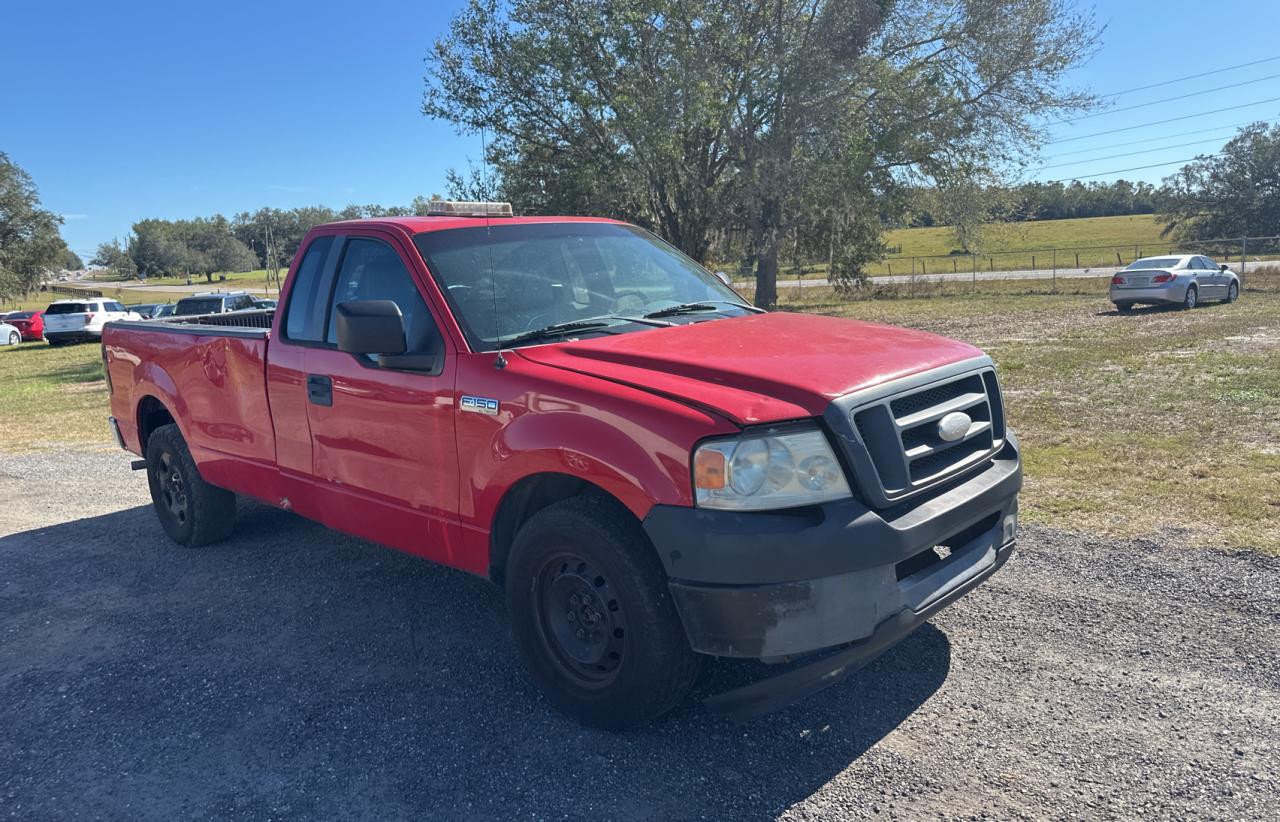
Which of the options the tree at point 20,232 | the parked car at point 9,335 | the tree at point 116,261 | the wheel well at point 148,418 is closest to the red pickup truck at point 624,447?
the wheel well at point 148,418

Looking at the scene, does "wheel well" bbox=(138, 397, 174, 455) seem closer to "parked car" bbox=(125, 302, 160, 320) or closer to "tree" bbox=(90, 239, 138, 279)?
"parked car" bbox=(125, 302, 160, 320)

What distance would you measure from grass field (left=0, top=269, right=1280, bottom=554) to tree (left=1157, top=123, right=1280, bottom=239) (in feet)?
153

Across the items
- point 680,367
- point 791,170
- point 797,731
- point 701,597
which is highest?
point 791,170

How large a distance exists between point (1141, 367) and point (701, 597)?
11.1m

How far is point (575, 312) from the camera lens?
4051 millimetres

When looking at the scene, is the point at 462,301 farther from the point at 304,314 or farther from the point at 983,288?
Result: the point at 983,288

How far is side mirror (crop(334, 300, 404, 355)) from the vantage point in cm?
357

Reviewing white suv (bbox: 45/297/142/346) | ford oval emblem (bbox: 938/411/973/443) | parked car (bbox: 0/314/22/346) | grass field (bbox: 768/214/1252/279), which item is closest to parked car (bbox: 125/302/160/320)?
white suv (bbox: 45/297/142/346)

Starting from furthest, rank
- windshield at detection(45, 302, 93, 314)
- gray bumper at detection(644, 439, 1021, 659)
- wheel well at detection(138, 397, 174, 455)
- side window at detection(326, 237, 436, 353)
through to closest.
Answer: windshield at detection(45, 302, 93, 314), wheel well at detection(138, 397, 174, 455), side window at detection(326, 237, 436, 353), gray bumper at detection(644, 439, 1021, 659)

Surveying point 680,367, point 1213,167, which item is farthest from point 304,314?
point 1213,167

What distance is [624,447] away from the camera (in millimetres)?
3016

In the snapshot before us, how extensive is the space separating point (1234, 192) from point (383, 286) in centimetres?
7344

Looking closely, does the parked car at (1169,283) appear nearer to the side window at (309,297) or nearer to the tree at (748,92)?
the tree at (748,92)

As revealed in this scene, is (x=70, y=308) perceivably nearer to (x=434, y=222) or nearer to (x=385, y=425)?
(x=434, y=222)
